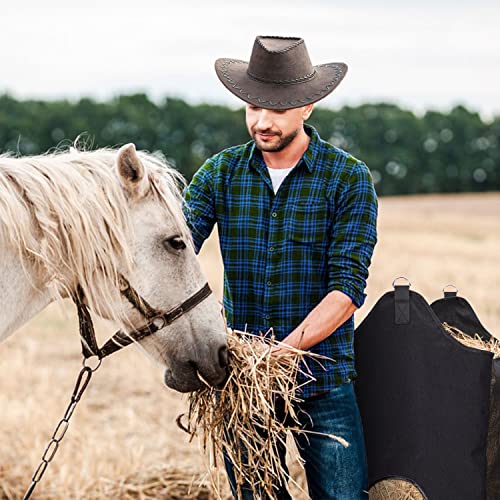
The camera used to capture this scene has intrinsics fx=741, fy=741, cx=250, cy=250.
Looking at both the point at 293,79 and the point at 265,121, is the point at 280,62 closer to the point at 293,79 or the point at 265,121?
the point at 293,79

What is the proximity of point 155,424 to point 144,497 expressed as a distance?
1.89 m

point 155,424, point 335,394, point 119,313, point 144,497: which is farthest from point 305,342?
point 155,424

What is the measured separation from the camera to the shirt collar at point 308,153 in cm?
316

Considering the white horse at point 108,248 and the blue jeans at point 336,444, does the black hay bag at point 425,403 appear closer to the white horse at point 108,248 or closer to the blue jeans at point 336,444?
the blue jeans at point 336,444

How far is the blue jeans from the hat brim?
48.3 inches

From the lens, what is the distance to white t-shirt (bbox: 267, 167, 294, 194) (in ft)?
10.6

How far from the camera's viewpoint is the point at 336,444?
3141mm

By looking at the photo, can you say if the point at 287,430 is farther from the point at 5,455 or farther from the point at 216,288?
the point at 216,288

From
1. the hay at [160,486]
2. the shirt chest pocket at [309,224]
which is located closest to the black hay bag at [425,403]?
the shirt chest pocket at [309,224]

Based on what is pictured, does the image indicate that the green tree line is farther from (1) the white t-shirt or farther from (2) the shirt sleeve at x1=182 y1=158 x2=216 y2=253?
(1) the white t-shirt

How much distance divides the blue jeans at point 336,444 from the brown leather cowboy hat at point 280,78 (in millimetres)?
1242

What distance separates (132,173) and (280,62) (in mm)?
830

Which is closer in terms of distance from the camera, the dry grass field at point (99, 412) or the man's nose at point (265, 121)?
the man's nose at point (265, 121)

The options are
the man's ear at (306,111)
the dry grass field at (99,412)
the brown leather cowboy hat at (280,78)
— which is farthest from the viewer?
the dry grass field at (99,412)
